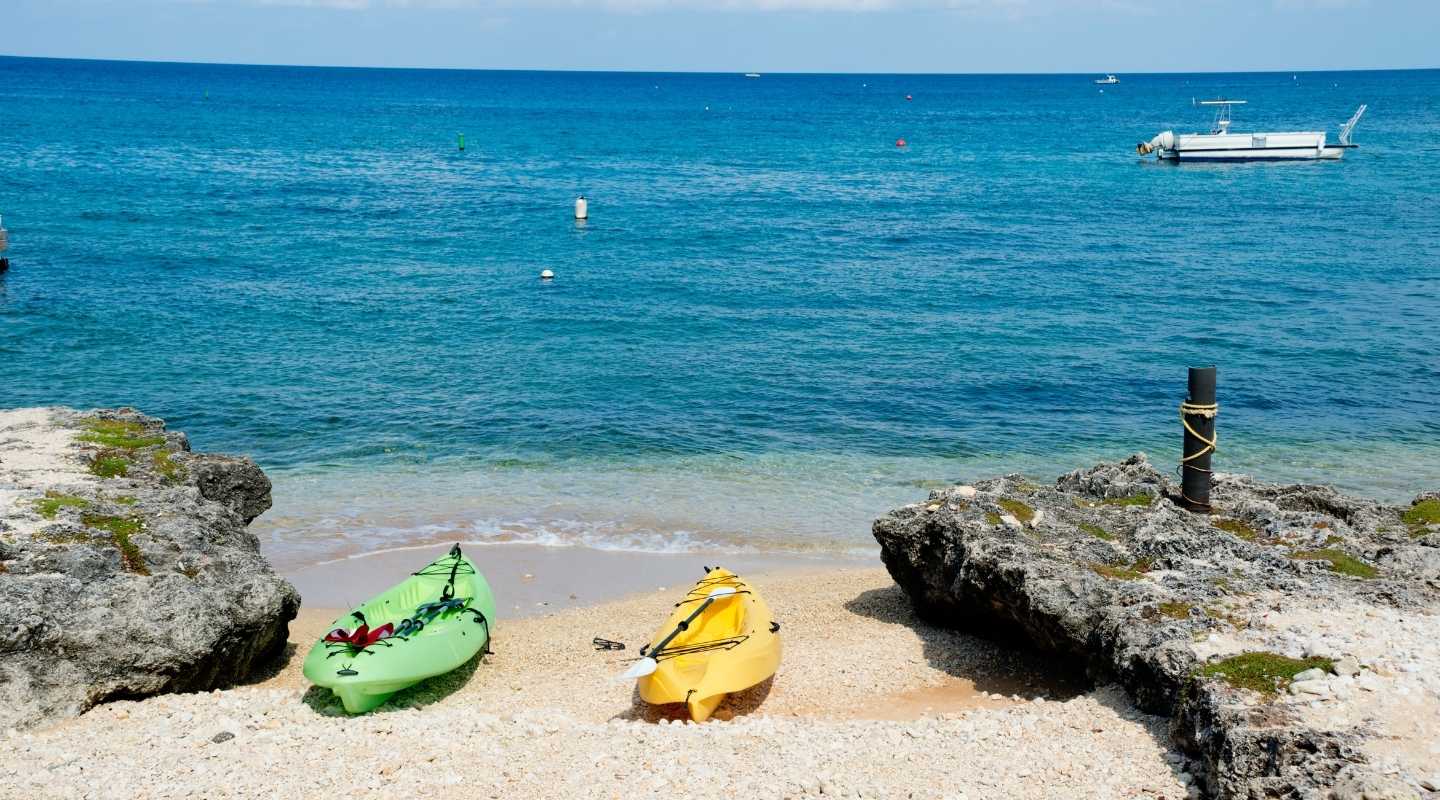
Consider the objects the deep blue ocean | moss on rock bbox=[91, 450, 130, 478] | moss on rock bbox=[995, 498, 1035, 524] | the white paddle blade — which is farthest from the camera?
the deep blue ocean

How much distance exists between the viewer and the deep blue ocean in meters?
21.3

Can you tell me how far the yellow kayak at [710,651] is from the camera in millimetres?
11672

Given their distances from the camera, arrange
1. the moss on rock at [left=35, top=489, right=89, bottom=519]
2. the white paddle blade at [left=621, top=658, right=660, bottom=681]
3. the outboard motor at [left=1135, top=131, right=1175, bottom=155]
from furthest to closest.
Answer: the outboard motor at [left=1135, top=131, right=1175, bottom=155] < the moss on rock at [left=35, top=489, right=89, bottom=519] < the white paddle blade at [left=621, top=658, right=660, bottom=681]

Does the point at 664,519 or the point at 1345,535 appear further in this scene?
the point at 664,519

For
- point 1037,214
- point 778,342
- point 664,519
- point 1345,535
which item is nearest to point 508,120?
point 1037,214

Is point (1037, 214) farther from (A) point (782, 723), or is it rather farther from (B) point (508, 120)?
(B) point (508, 120)

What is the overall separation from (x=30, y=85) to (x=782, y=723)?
17957 cm

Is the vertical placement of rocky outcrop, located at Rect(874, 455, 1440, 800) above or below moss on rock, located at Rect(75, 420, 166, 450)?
below

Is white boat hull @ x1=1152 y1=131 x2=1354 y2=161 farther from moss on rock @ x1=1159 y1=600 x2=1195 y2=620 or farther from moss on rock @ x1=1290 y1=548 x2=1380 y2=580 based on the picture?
moss on rock @ x1=1159 y1=600 x2=1195 y2=620

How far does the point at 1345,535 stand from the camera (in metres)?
12.9

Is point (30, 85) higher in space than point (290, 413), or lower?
higher

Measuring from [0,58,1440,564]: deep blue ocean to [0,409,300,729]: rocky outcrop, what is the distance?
3914 mm

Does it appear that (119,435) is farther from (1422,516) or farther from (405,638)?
(1422,516)

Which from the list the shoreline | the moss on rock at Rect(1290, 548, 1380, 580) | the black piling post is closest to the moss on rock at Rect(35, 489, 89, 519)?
the shoreline
